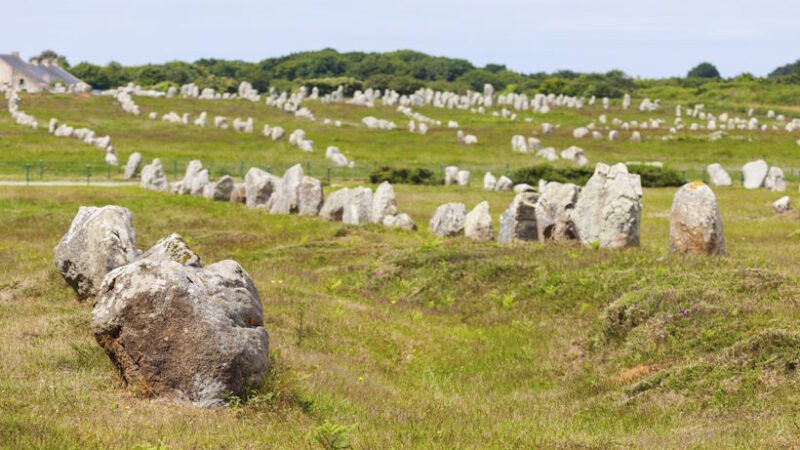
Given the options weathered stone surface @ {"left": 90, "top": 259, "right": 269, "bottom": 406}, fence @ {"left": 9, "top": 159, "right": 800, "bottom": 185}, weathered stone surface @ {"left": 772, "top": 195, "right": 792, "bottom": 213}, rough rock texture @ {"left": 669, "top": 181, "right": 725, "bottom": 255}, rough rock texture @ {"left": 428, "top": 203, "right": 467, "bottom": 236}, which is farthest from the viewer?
fence @ {"left": 9, "top": 159, "right": 800, "bottom": 185}

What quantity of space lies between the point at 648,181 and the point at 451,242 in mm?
24573

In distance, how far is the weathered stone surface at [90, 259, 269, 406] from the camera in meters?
12.3

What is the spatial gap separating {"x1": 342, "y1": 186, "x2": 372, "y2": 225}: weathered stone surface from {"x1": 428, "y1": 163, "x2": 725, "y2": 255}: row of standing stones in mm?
3690

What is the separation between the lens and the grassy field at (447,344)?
11.4m

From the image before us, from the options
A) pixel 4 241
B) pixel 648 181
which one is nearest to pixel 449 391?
pixel 4 241

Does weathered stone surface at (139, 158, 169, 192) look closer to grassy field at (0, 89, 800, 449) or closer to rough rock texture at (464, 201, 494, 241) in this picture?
grassy field at (0, 89, 800, 449)

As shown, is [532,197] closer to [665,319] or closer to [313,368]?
[665,319]

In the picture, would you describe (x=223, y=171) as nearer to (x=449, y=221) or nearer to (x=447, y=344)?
(x=449, y=221)

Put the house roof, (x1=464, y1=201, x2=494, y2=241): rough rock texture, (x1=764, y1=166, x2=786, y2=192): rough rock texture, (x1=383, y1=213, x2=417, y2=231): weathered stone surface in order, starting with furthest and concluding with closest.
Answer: the house roof
(x1=764, y1=166, x2=786, y2=192): rough rock texture
(x1=383, y1=213, x2=417, y2=231): weathered stone surface
(x1=464, y1=201, x2=494, y2=241): rough rock texture

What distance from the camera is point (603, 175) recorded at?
27.8 meters

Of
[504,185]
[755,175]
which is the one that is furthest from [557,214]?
[755,175]

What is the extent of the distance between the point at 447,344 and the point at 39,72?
124075mm

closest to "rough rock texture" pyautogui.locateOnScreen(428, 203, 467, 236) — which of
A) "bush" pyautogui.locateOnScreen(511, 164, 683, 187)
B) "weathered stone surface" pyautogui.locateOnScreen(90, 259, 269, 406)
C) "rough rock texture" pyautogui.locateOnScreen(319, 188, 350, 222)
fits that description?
"rough rock texture" pyautogui.locateOnScreen(319, 188, 350, 222)

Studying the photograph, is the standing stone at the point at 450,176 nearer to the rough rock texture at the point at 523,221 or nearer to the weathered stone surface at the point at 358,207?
the weathered stone surface at the point at 358,207
